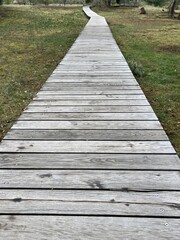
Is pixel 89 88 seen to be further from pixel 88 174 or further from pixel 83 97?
pixel 88 174

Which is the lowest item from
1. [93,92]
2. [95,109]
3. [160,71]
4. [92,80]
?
[160,71]

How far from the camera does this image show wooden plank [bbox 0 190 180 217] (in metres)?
1.85

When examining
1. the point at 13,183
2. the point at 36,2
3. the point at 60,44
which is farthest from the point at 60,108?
the point at 36,2

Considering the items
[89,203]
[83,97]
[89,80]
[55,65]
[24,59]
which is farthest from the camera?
[24,59]

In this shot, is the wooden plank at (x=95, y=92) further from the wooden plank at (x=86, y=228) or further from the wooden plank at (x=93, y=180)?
the wooden plank at (x=86, y=228)

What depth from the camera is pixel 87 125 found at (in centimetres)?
320

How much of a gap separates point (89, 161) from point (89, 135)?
0.53 m

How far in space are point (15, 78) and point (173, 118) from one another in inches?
139

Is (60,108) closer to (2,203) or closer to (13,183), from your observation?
(13,183)

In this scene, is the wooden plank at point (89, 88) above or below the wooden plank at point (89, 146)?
below

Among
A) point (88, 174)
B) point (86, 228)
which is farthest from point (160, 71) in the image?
point (86, 228)

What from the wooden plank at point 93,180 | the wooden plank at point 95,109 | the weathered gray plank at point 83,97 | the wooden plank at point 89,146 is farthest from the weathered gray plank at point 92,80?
the wooden plank at point 93,180

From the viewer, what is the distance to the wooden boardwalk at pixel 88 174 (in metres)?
1.74

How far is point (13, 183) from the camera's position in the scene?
2.14 m
